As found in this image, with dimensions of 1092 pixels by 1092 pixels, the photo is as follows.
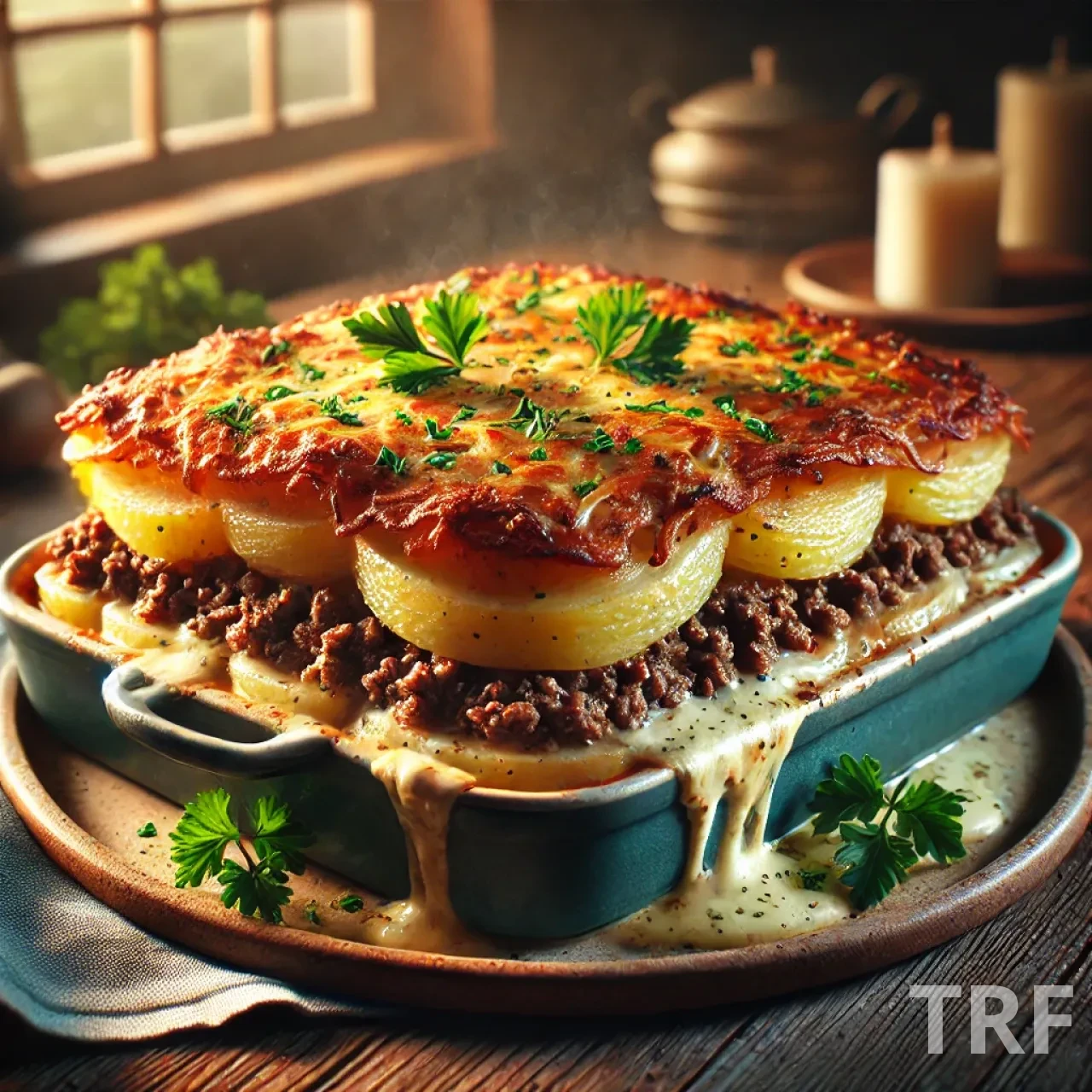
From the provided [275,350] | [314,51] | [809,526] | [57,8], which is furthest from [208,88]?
[809,526]

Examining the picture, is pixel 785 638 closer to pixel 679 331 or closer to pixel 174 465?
pixel 679 331

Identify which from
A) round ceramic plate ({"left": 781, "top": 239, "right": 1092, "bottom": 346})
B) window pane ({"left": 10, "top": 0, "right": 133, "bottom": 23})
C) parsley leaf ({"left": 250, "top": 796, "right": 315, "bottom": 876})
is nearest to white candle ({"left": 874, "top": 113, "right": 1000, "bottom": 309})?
round ceramic plate ({"left": 781, "top": 239, "right": 1092, "bottom": 346})

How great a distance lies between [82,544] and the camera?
2240 mm

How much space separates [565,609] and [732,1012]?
0.49m

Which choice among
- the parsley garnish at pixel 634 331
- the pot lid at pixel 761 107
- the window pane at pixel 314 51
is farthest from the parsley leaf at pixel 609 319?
the window pane at pixel 314 51

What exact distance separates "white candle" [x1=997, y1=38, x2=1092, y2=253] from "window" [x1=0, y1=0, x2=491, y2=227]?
73.6 inches

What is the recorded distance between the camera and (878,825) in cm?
199

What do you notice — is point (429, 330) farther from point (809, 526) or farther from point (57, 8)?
point (57, 8)

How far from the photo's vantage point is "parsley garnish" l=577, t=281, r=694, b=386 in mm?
2234

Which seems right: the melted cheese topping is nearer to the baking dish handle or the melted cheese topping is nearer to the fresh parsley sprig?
the fresh parsley sprig

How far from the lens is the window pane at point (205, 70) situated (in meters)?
4.73

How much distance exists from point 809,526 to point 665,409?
25cm

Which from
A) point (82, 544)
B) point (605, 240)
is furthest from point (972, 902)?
point (605, 240)

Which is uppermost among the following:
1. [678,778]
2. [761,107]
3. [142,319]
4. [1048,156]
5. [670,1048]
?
[761,107]
